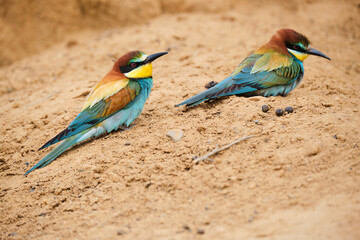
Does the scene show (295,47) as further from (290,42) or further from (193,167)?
(193,167)

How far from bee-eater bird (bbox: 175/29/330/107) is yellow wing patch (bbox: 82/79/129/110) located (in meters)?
0.58

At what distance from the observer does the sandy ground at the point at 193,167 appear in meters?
2.01

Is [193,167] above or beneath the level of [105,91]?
beneath

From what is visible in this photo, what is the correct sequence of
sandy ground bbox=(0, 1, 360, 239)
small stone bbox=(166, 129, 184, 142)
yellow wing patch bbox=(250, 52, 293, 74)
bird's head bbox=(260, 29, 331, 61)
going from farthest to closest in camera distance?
bird's head bbox=(260, 29, 331, 61), yellow wing patch bbox=(250, 52, 293, 74), small stone bbox=(166, 129, 184, 142), sandy ground bbox=(0, 1, 360, 239)

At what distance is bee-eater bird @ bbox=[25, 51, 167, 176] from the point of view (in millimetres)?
2998

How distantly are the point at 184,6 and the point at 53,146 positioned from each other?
3667 mm

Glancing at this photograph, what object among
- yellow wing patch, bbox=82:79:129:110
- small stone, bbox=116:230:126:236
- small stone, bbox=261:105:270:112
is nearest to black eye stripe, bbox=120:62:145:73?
yellow wing patch, bbox=82:79:129:110

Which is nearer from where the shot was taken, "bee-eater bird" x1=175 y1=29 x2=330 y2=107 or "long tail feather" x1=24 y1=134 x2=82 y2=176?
"long tail feather" x1=24 y1=134 x2=82 y2=176

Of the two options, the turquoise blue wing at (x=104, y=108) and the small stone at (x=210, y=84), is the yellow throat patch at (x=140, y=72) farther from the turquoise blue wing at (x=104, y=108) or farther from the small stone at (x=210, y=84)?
the small stone at (x=210, y=84)

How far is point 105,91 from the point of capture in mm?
3148

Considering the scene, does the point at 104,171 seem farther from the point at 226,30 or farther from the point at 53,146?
the point at 226,30

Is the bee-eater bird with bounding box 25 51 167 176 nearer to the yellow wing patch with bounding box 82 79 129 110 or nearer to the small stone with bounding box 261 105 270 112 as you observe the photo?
the yellow wing patch with bounding box 82 79 129 110

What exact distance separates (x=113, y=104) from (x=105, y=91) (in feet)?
0.46

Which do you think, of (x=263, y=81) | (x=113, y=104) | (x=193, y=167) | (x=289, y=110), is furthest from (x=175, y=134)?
(x=263, y=81)
